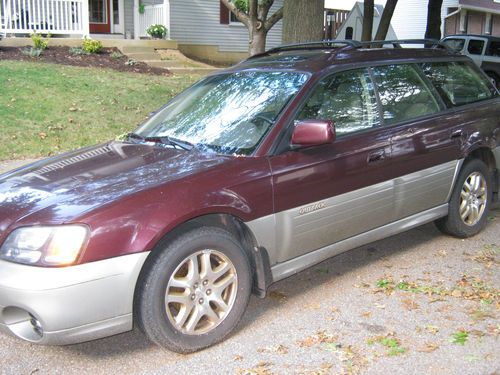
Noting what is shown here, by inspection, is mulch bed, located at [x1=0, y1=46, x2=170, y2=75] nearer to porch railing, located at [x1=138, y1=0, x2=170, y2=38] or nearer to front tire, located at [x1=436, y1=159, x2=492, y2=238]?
porch railing, located at [x1=138, y1=0, x2=170, y2=38]

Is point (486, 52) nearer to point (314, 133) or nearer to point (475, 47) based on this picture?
point (475, 47)

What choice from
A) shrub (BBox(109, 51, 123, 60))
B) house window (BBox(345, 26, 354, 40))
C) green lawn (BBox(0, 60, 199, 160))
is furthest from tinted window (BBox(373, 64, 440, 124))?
house window (BBox(345, 26, 354, 40))

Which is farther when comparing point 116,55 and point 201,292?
point 116,55

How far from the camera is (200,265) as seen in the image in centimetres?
345

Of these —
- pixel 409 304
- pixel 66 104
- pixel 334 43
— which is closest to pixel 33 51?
pixel 66 104

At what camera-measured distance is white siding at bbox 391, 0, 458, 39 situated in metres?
30.1

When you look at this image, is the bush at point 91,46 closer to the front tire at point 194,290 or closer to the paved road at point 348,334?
the paved road at point 348,334

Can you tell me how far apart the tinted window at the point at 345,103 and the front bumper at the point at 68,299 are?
5.68ft

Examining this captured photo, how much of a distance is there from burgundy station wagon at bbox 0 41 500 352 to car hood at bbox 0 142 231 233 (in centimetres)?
2

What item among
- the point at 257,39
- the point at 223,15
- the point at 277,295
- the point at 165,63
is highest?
the point at 223,15

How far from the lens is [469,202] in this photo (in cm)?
538

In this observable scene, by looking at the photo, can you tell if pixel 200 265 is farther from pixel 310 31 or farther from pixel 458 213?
pixel 310 31

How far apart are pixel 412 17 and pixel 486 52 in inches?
542

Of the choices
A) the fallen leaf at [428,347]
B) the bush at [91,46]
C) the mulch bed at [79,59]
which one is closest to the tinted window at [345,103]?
the fallen leaf at [428,347]
